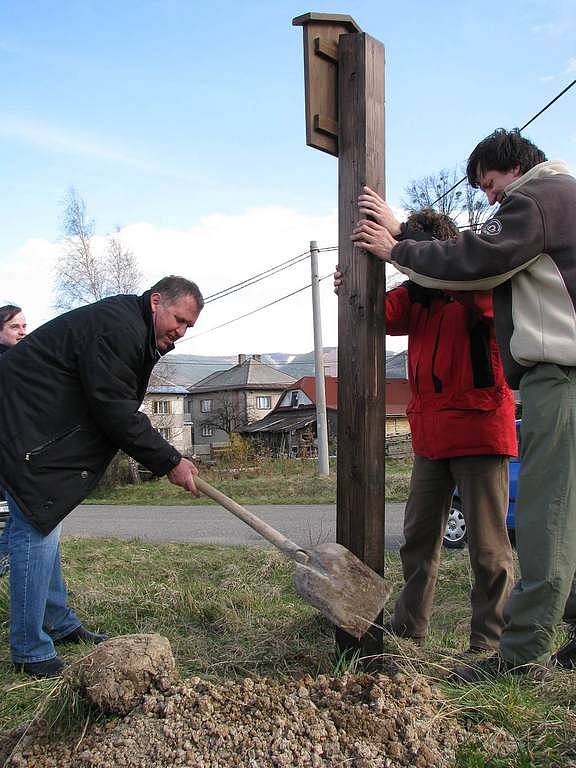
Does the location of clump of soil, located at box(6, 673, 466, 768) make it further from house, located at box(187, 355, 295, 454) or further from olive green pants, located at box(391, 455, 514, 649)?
house, located at box(187, 355, 295, 454)

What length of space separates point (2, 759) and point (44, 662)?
98 centimetres

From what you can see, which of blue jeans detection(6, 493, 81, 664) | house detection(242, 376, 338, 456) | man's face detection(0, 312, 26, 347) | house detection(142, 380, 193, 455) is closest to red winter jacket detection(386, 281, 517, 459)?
blue jeans detection(6, 493, 81, 664)

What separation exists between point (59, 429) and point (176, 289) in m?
0.88

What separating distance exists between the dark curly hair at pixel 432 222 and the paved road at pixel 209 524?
5246 mm

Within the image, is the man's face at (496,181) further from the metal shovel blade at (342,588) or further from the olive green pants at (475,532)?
the metal shovel blade at (342,588)

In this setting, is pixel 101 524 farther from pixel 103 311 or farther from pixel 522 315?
pixel 522 315

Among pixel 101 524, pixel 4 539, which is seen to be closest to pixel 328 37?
pixel 4 539

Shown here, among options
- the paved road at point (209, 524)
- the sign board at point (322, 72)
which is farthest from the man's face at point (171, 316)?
the paved road at point (209, 524)

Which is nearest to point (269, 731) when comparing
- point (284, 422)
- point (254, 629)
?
point (254, 629)

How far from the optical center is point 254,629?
148 inches

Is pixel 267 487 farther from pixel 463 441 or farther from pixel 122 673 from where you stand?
pixel 122 673

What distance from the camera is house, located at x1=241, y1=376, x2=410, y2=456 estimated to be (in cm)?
3981

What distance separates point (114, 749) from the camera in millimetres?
2281

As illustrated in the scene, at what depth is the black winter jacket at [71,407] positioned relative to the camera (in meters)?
3.37
